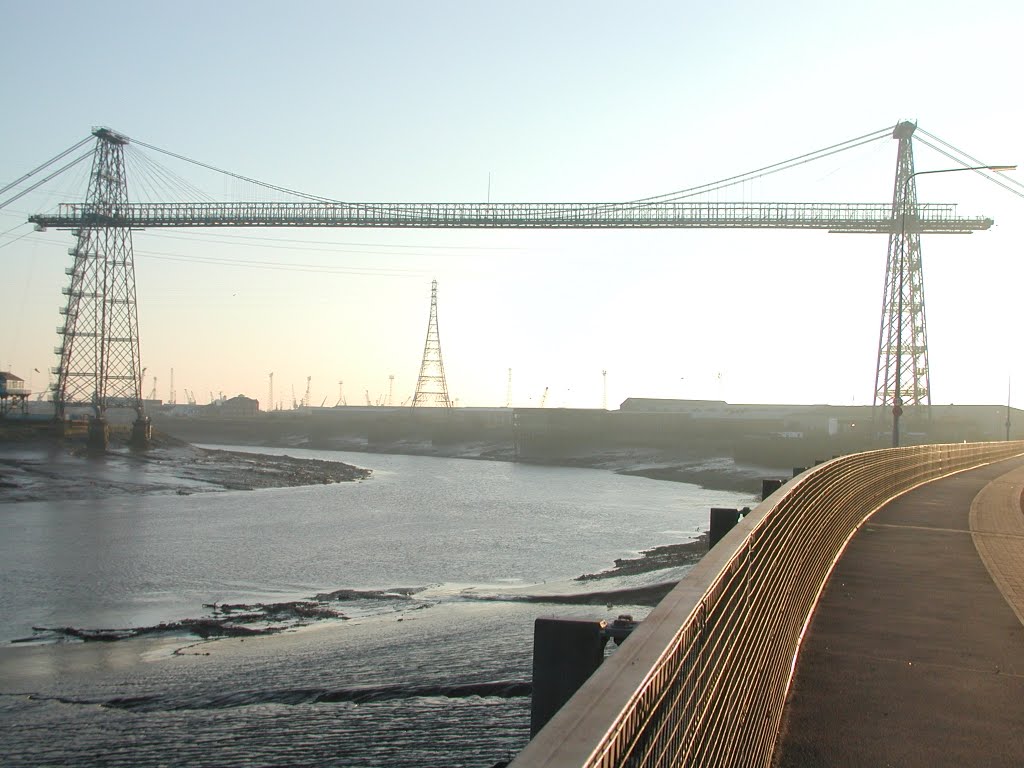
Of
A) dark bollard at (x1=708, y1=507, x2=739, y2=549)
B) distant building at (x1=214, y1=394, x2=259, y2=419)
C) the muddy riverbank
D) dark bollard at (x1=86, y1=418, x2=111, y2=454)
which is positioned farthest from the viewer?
distant building at (x1=214, y1=394, x2=259, y2=419)

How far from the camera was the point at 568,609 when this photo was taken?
14.6 meters

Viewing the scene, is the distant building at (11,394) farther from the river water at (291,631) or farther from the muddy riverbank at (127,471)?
the river water at (291,631)

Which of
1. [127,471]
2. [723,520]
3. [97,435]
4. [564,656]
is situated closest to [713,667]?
[564,656]

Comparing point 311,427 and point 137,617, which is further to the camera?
point 311,427

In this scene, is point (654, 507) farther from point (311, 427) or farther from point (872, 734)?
point (311, 427)

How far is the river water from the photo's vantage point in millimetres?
8414

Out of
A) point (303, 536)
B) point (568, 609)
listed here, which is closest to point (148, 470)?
point (303, 536)

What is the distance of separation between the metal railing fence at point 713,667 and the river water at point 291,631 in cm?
282

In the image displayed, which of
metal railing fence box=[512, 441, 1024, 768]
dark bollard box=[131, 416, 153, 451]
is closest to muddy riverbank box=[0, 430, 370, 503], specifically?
dark bollard box=[131, 416, 153, 451]

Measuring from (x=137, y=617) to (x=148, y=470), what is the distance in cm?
3257

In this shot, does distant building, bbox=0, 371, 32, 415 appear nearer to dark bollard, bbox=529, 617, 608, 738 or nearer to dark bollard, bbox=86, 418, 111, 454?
dark bollard, bbox=86, 418, 111, 454

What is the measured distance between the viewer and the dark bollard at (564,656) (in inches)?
112

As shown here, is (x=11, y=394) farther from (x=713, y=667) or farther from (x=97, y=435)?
(x=713, y=667)

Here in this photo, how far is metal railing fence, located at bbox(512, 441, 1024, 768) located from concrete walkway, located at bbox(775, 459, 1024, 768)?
0.74ft
